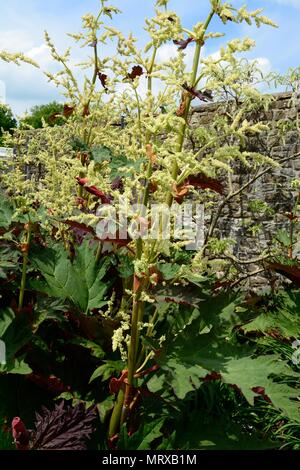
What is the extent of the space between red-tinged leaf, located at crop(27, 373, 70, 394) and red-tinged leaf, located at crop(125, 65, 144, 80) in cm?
117

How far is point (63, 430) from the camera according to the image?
1.74m

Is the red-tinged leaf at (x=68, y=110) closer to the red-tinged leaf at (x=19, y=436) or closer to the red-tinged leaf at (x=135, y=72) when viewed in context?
the red-tinged leaf at (x=135, y=72)

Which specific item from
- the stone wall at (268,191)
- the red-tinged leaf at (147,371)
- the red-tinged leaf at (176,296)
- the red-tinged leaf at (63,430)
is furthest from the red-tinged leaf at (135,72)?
the stone wall at (268,191)

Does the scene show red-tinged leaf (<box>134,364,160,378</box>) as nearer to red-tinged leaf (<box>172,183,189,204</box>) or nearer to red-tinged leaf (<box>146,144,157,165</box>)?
red-tinged leaf (<box>172,183,189,204</box>)

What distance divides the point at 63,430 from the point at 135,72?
135 cm

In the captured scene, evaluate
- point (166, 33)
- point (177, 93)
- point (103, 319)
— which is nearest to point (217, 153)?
point (177, 93)

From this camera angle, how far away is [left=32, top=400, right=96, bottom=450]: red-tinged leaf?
5.57 feet

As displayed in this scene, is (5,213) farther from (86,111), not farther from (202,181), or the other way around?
(202,181)

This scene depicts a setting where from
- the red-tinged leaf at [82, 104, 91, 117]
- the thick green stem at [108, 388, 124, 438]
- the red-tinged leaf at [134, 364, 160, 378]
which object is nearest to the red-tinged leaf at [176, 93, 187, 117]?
the red-tinged leaf at [134, 364, 160, 378]

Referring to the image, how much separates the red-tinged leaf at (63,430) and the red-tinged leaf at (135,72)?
1.26m

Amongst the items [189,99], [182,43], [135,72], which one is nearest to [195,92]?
[189,99]

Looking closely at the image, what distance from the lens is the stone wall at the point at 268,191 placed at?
7.16 meters
